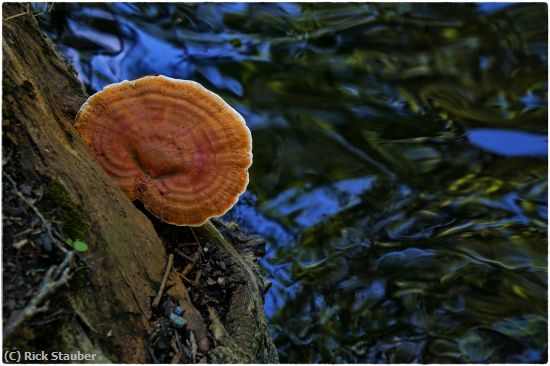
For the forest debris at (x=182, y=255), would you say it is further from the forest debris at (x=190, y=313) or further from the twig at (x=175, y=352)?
the twig at (x=175, y=352)

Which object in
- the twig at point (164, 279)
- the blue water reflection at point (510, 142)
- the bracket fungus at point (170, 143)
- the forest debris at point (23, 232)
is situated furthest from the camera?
the blue water reflection at point (510, 142)

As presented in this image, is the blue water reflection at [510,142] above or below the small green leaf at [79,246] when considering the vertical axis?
below

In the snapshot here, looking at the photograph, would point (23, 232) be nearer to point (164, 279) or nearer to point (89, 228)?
point (89, 228)

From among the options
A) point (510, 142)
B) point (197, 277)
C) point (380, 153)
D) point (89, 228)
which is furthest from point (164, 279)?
point (510, 142)

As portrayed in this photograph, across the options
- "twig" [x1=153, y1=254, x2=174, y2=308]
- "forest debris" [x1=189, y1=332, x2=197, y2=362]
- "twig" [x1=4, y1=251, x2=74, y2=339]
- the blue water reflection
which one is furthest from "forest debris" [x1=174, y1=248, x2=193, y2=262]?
the blue water reflection

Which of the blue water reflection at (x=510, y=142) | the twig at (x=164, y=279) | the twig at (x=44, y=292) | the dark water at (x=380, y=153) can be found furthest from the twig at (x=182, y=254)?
the blue water reflection at (x=510, y=142)

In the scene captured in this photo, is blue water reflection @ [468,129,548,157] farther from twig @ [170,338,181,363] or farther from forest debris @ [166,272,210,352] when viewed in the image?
twig @ [170,338,181,363]
